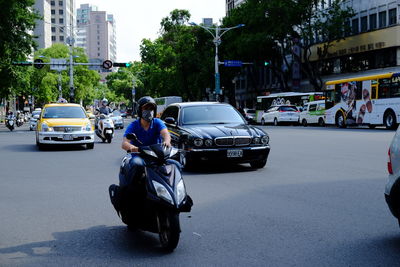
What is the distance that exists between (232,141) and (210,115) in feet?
4.43

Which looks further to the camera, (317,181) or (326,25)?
(326,25)

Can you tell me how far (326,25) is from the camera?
166ft

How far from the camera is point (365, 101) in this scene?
34.6 meters

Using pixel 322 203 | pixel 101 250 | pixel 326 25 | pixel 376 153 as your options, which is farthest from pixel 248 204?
pixel 326 25

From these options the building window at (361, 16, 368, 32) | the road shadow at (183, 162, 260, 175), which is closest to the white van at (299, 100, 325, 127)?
the building window at (361, 16, 368, 32)

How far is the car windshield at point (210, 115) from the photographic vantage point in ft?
43.8

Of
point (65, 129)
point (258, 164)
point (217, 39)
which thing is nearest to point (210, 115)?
point (258, 164)

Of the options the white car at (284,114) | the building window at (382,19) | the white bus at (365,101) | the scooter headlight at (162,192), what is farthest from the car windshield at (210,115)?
the building window at (382,19)

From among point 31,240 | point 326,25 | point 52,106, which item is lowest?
point 31,240

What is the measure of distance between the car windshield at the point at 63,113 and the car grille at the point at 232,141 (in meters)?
9.71

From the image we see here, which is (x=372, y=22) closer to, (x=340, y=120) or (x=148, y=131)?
(x=340, y=120)

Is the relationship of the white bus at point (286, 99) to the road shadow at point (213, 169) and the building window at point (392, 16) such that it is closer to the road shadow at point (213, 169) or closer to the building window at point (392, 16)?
the building window at point (392, 16)

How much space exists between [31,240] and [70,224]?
87 centimetres

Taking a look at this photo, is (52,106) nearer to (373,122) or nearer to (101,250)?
(101,250)
